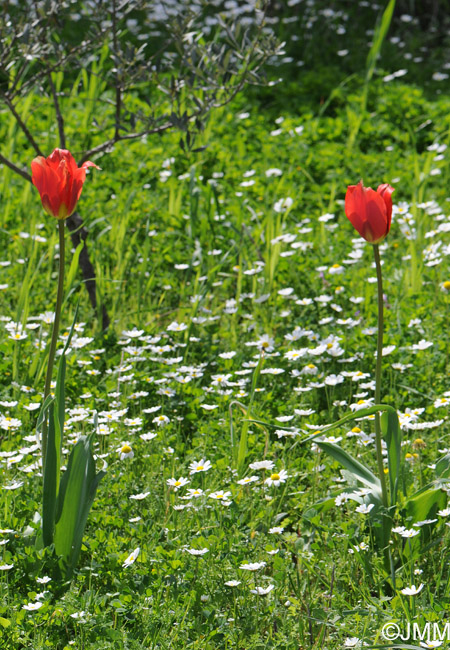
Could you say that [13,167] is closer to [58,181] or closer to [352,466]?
[58,181]

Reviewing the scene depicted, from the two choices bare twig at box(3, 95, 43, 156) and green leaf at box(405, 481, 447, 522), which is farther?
bare twig at box(3, 95, 43, 156)

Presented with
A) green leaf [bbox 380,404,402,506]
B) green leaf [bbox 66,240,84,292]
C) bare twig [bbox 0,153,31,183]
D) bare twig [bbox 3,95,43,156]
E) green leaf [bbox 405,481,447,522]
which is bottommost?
green leaf [bbox 405,481,447,522]

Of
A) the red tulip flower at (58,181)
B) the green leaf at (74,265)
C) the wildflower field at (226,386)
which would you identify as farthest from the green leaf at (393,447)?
the green leaf at (74,265)

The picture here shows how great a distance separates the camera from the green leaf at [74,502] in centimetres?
196

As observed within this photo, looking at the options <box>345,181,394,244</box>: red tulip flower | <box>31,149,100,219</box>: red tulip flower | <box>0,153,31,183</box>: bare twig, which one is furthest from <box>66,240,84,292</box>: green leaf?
<box>345,181,394,244</box>: red tulip flower

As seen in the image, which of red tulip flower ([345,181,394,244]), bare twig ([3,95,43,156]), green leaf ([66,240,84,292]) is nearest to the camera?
red tulip flower ([345,181,394,244])

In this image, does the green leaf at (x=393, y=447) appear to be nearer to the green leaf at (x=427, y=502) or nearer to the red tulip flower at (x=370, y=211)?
the green leaf at (x=427, y=502)

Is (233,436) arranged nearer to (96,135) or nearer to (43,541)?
(43,541)

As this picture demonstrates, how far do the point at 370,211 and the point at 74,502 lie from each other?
1043 mm

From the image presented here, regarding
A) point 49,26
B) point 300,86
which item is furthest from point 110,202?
point 300,86

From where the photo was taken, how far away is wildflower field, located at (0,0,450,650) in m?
1.94

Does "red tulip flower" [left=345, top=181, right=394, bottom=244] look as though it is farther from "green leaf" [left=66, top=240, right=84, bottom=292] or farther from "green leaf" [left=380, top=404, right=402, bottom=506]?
"green leaf" [left=66, top=240, right=84, bottom=292]

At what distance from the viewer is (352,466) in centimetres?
209

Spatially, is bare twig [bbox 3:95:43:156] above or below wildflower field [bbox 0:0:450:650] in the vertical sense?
above
